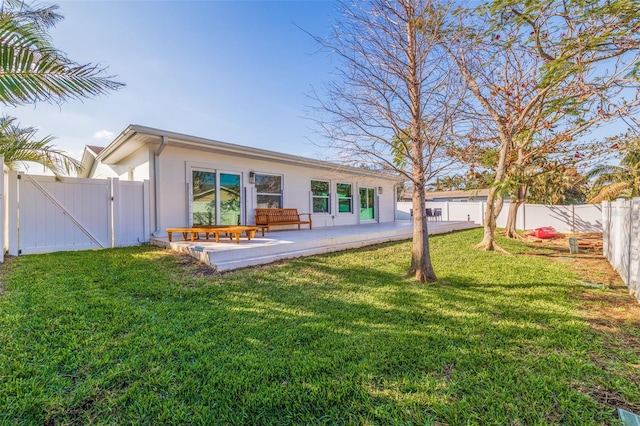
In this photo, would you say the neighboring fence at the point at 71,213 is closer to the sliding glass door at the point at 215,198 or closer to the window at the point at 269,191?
the sliding glass door at the point at 215,198

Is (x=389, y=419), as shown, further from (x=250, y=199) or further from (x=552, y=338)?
(x=250, y=199)

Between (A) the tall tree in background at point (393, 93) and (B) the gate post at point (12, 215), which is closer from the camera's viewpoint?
(A) the tall tree in background at point (393, 93)

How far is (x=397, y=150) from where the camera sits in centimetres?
495

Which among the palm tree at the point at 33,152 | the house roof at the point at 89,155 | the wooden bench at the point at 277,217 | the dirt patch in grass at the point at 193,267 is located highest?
the house roof at the point at 89,155

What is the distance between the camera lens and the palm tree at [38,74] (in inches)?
122

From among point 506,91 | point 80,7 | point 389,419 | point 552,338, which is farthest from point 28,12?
point 506,91

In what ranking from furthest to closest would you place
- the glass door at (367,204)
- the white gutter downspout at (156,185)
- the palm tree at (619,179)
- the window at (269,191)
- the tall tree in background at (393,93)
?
the glass door at (367,204) < the palm tree at (619,179) < the window at (269,191) < the white gutter downspout at (156,185) < the tall tree in background at (393,93)

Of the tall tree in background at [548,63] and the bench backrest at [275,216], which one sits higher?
the tall tree in background at [548,63]

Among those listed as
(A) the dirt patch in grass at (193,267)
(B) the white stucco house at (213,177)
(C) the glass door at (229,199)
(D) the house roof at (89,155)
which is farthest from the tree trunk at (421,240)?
(D) the house roof at (89,155)

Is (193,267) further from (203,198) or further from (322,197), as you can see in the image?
(322,197)

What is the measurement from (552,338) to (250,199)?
835 cm

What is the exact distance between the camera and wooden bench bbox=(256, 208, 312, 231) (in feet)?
30.7

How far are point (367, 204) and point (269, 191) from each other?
5807 millimetres

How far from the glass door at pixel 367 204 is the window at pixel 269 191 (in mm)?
4879
